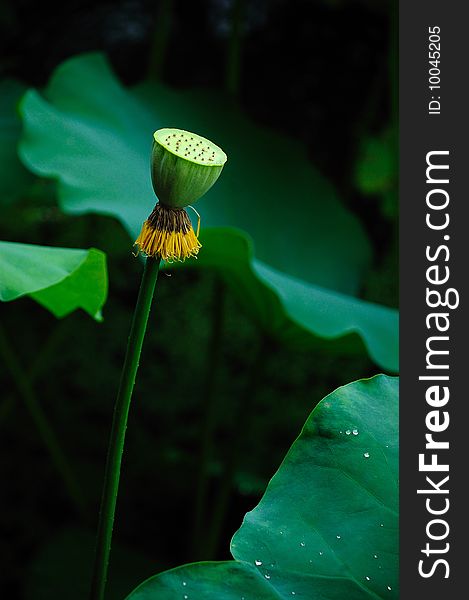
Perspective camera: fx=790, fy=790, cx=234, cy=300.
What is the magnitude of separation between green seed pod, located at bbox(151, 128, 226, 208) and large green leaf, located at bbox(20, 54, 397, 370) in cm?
40

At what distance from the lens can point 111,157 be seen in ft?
3.75

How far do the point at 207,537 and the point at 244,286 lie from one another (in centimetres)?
53

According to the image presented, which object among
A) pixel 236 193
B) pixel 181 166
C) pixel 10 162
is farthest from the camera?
pixel 236 193

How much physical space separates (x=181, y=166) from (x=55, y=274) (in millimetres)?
195

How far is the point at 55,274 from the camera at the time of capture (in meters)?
0.62

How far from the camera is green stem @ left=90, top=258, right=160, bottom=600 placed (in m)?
0.49

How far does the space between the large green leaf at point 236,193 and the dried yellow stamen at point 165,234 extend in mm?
392

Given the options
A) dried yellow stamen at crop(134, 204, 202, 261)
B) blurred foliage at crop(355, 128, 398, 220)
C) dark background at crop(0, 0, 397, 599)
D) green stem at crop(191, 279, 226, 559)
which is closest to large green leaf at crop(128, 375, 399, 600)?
dried yellow stamen at crop(134, 204, 202, 261)

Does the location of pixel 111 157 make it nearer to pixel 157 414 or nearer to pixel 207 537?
pixel 207 537

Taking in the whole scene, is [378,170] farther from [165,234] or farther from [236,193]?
[165,234]

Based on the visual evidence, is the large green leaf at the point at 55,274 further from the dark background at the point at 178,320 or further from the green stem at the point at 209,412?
the dark background at the point at 178,320

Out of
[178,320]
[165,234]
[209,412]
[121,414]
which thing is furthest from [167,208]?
[178,320]

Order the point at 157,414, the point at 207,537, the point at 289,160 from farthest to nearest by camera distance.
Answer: the point at 157,414
the point at 289,160
the point at 207,537

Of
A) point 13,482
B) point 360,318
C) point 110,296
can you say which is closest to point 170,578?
point 360,318
